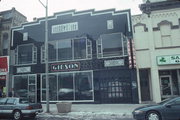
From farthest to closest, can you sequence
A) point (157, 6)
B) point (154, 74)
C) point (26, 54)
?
point (26, 54) < point (157, 6) < point (154, 74)

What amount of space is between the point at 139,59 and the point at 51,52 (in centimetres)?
955

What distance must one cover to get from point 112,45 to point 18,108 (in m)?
10.3

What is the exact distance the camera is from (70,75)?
18062 mm

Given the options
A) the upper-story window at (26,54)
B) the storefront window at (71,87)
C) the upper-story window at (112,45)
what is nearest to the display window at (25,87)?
the storefront window at (71,87)

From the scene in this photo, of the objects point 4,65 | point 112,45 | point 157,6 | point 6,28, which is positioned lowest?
point 4,65

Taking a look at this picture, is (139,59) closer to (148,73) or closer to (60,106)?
(148,73)

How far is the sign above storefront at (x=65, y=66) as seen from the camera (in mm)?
17859

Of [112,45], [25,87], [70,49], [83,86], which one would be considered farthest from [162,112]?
[25,87]

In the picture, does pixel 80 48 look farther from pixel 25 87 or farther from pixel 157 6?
pixel 157 6

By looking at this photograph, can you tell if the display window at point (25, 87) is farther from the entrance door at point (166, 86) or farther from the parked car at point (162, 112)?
the entrance door at point (166, 86)

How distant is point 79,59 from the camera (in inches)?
706

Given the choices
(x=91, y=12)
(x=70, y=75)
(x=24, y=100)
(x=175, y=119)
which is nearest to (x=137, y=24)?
(x=91, y=12)

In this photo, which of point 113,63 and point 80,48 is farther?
point 80,48

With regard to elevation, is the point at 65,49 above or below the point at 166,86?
above
